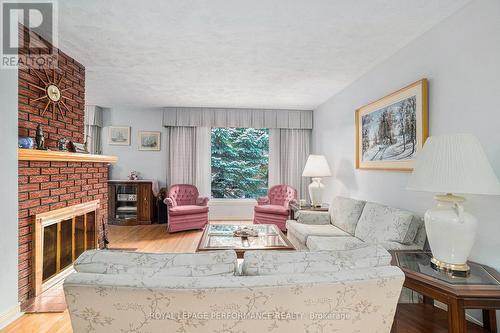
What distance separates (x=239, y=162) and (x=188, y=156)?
46.7 inches

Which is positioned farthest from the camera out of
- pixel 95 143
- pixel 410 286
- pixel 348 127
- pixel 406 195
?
Result: pixel 95 143

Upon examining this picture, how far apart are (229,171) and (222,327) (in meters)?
5.28

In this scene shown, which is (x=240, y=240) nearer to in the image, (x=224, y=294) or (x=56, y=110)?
(x=224, y=294)

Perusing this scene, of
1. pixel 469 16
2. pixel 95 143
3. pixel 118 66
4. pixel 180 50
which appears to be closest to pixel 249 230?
pixel 180 50

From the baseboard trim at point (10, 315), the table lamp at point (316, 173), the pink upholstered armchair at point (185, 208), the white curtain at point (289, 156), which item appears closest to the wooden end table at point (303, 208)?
the table lamp at point (316, 173)

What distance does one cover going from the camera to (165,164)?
6.13 metres

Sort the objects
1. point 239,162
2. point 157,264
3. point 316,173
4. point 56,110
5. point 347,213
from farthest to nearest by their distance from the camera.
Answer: point 239,162 → point 316,173 → point 347,213 → point 56,110 → point 157,264

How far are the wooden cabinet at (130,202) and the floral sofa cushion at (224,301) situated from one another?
4.65 m

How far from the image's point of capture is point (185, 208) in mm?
5125

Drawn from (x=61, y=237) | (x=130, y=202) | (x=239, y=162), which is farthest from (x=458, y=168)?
(x=130, y=202)

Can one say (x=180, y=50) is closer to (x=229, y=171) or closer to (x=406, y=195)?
(x=406, y=195)

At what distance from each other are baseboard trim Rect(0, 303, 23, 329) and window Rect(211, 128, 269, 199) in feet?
14.0

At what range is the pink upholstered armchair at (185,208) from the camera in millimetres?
5004

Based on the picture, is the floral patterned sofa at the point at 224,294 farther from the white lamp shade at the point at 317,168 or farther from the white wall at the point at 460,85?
the white lamp shade at the point at 317,168
